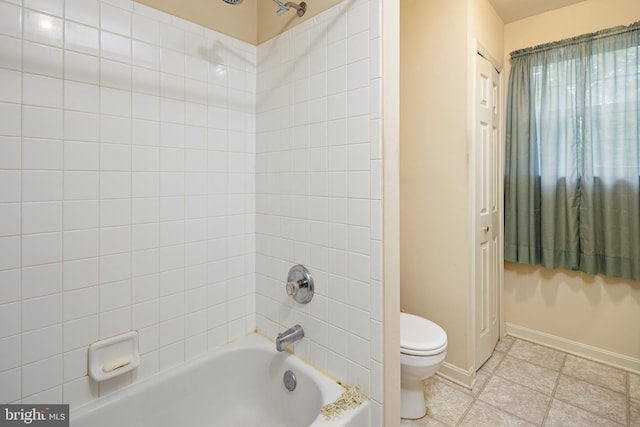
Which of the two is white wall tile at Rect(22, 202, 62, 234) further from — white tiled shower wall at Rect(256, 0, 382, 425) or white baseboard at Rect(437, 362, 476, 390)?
white baseboard at Rect(437, 362, 476, 390)

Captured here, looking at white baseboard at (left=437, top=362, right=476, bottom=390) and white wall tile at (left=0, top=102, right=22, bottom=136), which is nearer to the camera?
white wall tile at (left=0, top=102, right=22, bottom=136)

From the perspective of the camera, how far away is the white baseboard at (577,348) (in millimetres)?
2146

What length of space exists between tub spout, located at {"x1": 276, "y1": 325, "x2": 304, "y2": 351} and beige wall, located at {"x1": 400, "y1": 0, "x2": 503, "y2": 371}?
3.68 feet

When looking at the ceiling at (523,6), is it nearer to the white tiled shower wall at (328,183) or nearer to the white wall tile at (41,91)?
the white tiled shower wall at (328,183)

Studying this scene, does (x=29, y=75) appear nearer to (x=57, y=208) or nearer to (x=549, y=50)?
(x=57, y=208)

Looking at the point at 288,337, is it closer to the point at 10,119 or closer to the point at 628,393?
the point at 10,119

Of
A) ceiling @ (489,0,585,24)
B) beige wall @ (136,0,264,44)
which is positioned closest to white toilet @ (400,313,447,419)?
beige wall @ (136,0,264,44)

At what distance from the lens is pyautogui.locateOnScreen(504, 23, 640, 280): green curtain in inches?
80.5

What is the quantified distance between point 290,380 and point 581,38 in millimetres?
2957

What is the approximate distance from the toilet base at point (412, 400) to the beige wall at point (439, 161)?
46 centimetres

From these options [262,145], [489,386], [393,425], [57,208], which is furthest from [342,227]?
[489,386]

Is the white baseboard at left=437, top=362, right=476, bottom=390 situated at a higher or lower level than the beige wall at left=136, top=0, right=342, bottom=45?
lower

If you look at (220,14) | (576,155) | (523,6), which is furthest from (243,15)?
(576,155)

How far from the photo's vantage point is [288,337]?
1.37 metres
